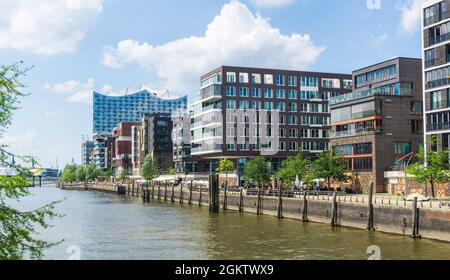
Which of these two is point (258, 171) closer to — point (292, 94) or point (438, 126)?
point (438, 126)

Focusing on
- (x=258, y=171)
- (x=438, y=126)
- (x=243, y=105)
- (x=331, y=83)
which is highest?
(x=331, y=83)

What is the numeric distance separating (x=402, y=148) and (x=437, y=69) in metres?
17.6

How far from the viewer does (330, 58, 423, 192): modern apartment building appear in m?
92.4

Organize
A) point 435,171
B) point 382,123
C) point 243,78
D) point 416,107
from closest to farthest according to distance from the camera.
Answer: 1. point 435,171
2. point 382,123
3. point 416,107
4. point 243,78

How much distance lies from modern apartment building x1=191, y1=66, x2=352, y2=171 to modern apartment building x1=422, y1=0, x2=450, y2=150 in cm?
4220

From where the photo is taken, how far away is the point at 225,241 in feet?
153

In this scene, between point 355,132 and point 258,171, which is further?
point 258,171

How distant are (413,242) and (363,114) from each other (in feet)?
180

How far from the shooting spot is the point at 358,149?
9600 centimetres

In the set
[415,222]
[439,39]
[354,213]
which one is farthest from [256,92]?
[415,222]

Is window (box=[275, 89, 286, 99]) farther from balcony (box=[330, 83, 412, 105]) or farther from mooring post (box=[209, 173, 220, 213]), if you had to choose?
mooring post (box=[209, 173, 220, 213])
